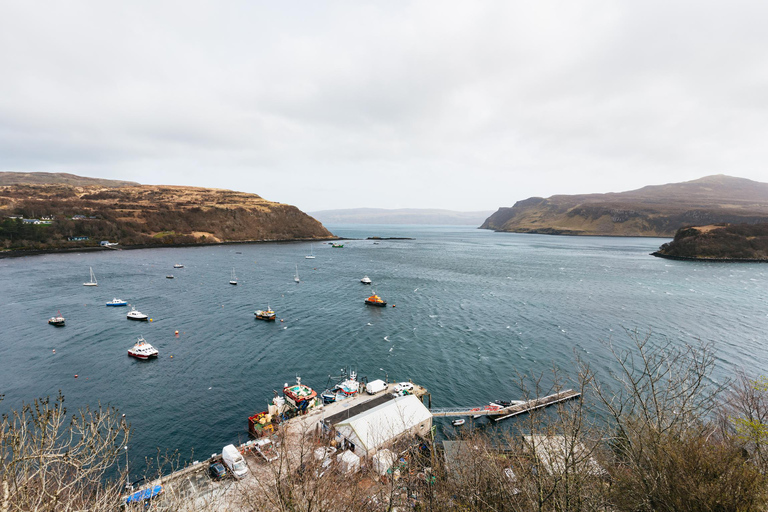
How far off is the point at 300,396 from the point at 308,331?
25.7 meters

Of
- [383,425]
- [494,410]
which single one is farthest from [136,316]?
[494,410]

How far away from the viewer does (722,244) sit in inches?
6432

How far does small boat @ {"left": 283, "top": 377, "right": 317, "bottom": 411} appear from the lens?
37.6 meters

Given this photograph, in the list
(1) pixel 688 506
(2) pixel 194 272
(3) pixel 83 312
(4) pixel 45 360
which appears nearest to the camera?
(1) pixel 688 506

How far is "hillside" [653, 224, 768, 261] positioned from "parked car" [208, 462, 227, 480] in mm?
217184

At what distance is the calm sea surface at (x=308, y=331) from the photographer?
137 feet

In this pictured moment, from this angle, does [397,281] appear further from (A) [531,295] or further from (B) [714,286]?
(B) [714,286]

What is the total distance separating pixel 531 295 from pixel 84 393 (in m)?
94.1

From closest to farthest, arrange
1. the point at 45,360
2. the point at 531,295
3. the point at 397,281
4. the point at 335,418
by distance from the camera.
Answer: the point at 335,418, the point at 45,360, the point at 531,295, the point at 397,281

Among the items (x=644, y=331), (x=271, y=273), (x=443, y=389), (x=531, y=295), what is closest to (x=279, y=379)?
(x=443, y=389)

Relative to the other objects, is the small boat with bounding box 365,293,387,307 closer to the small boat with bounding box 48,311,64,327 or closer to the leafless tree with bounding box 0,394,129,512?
the small boat with bounding box 48,311,64,327

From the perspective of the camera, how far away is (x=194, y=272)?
397ft

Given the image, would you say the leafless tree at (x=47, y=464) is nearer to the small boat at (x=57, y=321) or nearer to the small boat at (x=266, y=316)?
the small boat at (x=266, y=316)

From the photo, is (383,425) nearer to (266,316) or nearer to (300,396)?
(300,396)
